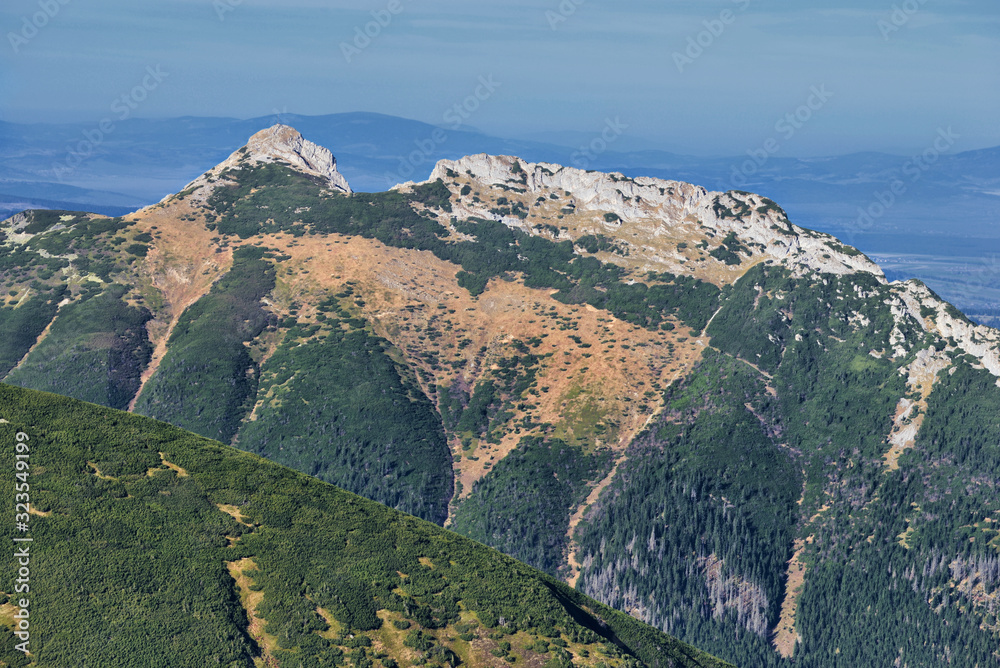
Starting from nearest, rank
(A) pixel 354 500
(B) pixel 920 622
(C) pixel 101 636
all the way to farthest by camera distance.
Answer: (C) pixel 101 636
(A) pixel 354 500
(B) pixel 920 622

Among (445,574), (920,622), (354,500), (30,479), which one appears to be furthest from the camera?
(920,622)

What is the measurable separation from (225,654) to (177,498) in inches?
921

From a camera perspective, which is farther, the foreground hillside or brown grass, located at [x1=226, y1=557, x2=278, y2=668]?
brown grass, located at [x1=226, y1=557, x2=278, y2=668]

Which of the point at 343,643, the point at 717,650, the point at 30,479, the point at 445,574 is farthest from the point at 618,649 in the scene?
the point at 717,650

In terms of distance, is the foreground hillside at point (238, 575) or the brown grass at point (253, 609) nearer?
the foreground hillside at point (238, 575)

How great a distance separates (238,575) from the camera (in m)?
93.8

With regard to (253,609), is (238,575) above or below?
above

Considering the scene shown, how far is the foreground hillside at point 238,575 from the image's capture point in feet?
274

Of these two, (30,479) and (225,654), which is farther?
(30,479)

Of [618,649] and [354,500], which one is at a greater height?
[354,500]

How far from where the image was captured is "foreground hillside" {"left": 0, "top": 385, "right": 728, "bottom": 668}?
83.6 meters

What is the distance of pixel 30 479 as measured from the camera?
3775 inches

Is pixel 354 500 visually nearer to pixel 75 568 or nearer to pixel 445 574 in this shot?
pixel 445 574

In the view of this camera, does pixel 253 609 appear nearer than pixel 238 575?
Yes
